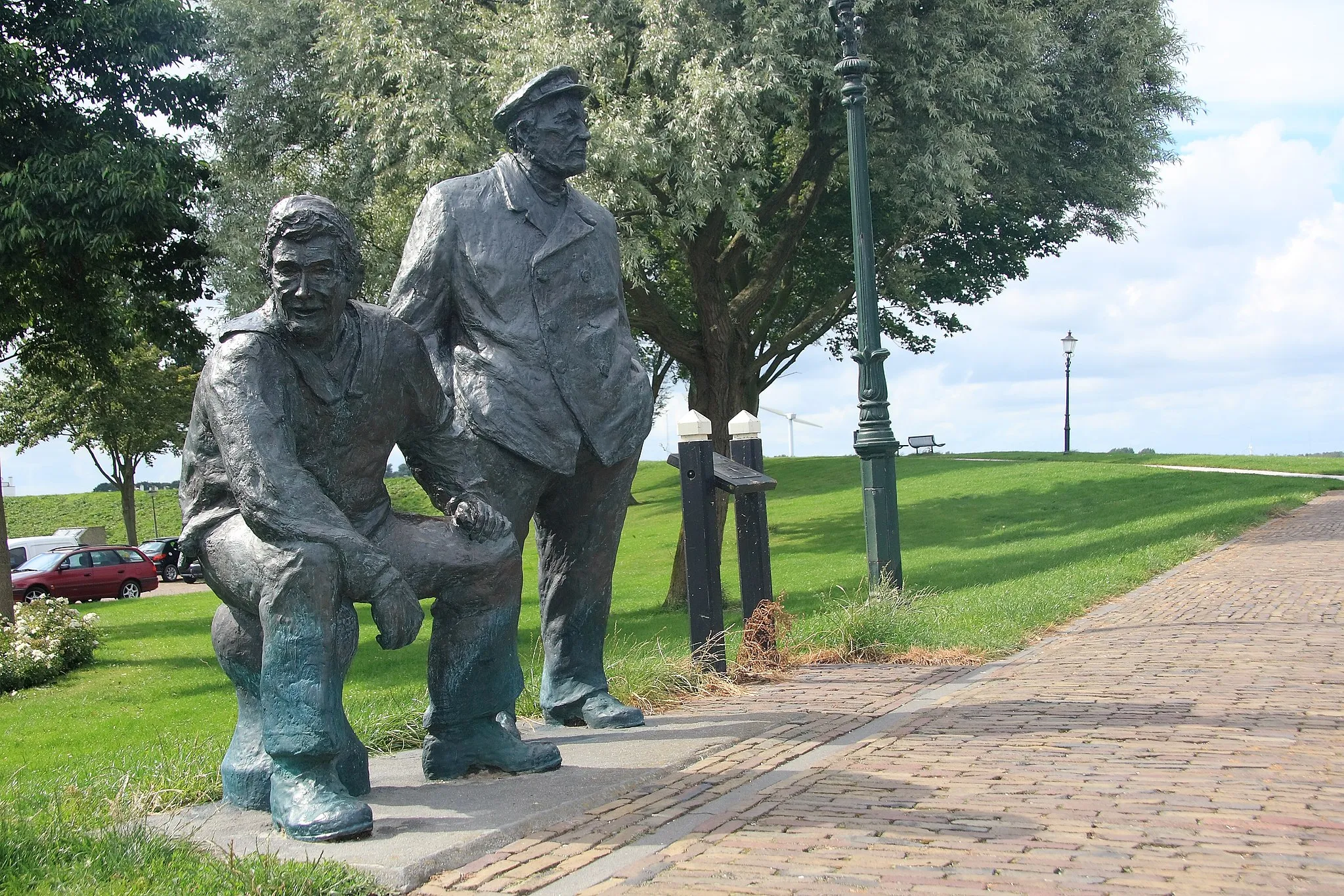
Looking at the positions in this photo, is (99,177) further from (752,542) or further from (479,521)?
(479,521)

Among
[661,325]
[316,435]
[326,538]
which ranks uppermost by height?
[661,325]

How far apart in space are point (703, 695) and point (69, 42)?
12483 mm

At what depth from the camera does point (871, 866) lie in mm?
3646

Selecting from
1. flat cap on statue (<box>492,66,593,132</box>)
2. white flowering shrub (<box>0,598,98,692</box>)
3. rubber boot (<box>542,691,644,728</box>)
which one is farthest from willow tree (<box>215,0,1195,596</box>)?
rubber boot (<box>542,691,644,728</box>)

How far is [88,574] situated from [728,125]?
2203 centimetres

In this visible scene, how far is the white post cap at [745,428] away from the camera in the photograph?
8.52 m

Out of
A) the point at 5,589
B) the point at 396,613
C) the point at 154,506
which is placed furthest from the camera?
the point at 154,506

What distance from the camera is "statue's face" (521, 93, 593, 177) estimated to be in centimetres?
532

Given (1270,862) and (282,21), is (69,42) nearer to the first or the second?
(282,21)

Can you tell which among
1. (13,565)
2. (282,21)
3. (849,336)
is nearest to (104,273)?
(282,21)

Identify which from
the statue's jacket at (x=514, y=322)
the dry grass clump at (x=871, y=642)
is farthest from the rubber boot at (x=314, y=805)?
the dry grass clump at (x=871, y=642)

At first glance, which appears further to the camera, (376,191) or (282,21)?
(282,21)

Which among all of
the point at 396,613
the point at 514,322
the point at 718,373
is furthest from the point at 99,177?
the point at 396,613

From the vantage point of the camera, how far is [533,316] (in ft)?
17.2
